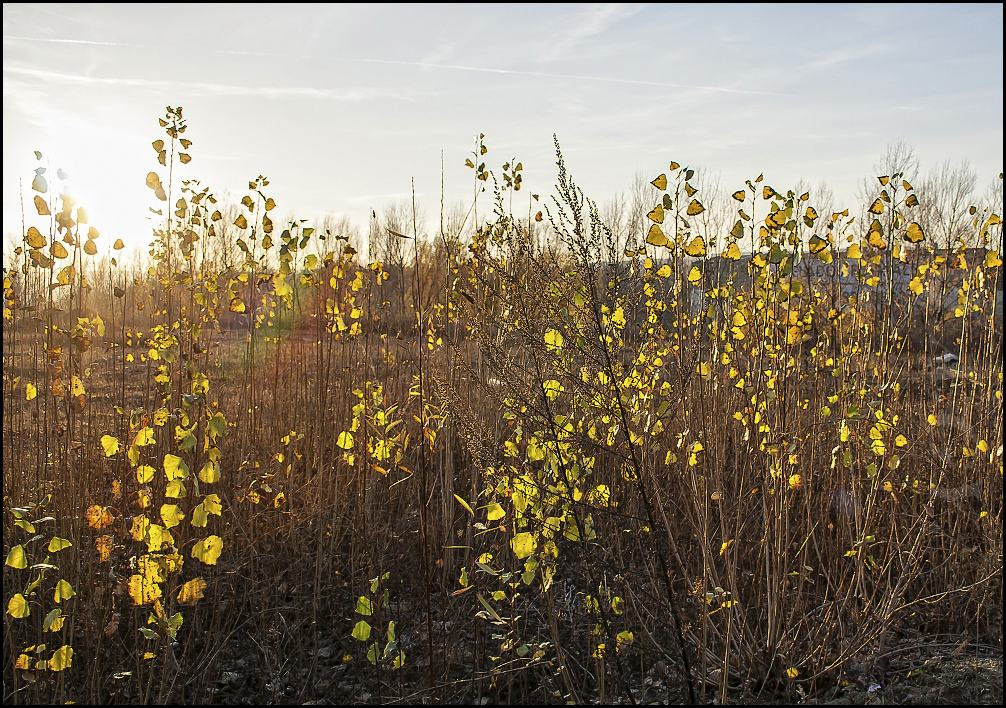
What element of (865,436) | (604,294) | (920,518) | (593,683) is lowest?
(593,683)

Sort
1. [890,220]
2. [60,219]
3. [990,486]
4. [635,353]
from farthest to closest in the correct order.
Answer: [990,486]
[890,220]
[635,353]
[60,219]

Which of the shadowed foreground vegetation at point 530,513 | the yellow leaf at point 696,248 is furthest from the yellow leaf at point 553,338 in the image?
the yellow leaf at point 696,248

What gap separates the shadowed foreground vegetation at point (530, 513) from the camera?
208 centimetres

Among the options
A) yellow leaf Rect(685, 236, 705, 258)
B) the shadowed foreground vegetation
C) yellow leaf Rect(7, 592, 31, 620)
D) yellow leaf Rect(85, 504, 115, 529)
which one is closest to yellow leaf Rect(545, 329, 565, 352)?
the shadowed foreground vegetation

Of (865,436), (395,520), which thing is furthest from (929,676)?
(395,520)

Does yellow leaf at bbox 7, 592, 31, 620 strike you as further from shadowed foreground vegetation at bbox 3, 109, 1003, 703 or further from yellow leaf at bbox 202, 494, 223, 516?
yellow leaf at bbox 202, 494, 223, 516

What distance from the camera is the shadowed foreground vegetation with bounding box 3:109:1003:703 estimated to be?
82.0 inches

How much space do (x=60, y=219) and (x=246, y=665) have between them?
161 cm

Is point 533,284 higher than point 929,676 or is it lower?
higher

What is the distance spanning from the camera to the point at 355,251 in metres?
3.29

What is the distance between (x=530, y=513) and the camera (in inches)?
80.7

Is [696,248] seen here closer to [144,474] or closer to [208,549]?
[208,549]

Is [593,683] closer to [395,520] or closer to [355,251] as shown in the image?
[395,520]

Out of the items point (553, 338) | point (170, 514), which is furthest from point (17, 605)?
point (553, 338)
